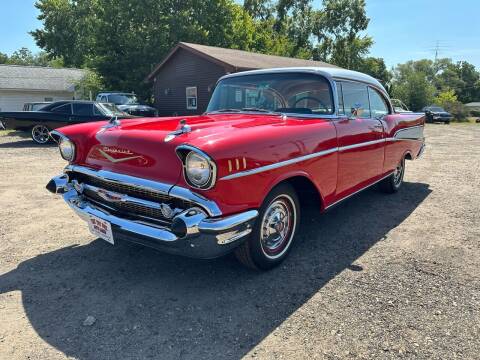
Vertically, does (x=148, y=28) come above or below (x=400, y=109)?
above

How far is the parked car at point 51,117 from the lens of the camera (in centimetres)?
1191

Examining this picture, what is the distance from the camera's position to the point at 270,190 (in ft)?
9.88

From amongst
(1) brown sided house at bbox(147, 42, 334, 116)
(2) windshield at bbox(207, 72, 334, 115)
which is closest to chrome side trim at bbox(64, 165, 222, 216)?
(2) windshield at bbox(207, 72, 334, 115)

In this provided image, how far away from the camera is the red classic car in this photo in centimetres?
264

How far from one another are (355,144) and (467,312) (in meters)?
1.93

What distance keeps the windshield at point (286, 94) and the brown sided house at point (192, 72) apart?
1216 centimetres

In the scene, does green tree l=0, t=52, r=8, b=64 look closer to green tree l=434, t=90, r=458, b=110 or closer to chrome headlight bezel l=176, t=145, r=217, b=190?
green tree l=434, t=90, r=458, b=110

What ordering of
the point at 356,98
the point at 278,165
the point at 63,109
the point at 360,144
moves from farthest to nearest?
the point at 63,109, the point at 356,98, the point at 360,144, the point at 278,165

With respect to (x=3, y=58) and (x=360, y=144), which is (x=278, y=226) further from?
(x=3, y=58)

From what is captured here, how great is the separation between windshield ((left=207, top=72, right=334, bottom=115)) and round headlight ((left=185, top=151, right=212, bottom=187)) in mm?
1625

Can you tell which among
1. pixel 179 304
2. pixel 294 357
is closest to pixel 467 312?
pixel 294 357

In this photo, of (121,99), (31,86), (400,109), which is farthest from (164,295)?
(31,86)

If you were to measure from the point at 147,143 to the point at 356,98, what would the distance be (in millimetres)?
2679

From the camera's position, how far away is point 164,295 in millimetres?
2971
